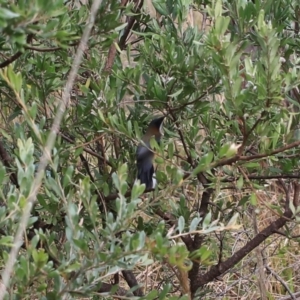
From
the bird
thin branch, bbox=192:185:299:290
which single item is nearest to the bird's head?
the bird

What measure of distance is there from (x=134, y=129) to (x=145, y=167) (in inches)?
4.0

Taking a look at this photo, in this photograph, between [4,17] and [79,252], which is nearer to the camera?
Answer: [4,17]

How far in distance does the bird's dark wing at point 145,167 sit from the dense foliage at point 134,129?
0.04m

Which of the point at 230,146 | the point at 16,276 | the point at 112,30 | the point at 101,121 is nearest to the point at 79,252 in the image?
the point at 16,276

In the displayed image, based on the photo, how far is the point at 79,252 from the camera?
96 cm

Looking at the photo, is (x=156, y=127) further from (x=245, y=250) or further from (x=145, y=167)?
(x=245, y=250)

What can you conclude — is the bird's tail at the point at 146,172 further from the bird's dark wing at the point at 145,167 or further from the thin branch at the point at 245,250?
the thin branch at the point at 245,250

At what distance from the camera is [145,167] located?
1.42 meters

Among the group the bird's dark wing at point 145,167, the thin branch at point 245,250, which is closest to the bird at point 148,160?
the bird's dark wing at point 145,167

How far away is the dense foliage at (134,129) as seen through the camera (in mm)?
930

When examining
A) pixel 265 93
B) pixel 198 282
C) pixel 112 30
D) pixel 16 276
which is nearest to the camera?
pixel 16 276

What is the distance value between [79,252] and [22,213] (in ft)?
0.41

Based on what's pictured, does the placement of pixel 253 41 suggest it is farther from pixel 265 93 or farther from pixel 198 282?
pixel 198 282

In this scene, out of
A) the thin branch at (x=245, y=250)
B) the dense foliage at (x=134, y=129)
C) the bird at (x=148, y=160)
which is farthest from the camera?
the thin branch at (x=245, y=250)
